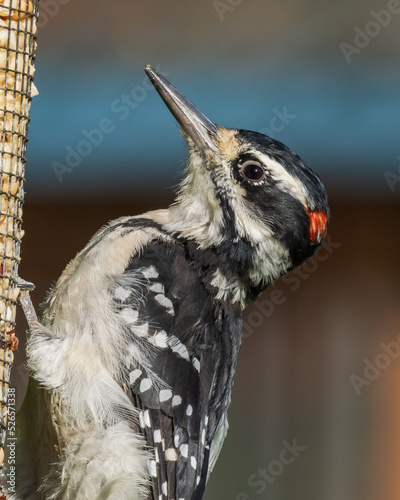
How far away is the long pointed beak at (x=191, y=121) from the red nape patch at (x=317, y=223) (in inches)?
20.6

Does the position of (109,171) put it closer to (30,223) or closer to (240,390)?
(30,223)

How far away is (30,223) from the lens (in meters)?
6.78

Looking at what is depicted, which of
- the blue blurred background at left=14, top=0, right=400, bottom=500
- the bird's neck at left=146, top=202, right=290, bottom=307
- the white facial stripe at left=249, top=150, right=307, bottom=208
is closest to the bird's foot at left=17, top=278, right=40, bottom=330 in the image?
the bird's neck at left=146, top=202, right=290, bottom=307

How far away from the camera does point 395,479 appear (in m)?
6.69

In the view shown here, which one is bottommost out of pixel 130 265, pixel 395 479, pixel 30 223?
pixel 395 479

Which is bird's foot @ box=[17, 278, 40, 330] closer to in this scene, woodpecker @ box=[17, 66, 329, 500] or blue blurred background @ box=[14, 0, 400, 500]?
woodpecker @ box=[17, 66, 329, 500]

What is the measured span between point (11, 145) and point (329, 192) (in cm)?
409

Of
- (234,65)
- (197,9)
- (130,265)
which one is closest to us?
(130,265)

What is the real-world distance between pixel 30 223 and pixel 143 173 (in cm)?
95

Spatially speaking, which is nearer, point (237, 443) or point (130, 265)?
point (130, 265)

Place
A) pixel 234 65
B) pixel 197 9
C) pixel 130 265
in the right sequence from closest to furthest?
pixel 130 265
pixel 197 9
pixel 234 65

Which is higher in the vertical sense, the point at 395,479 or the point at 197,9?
the point at 197,9

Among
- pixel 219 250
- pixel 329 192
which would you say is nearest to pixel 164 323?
pixel 219 250

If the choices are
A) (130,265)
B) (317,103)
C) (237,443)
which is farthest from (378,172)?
(130,265)
